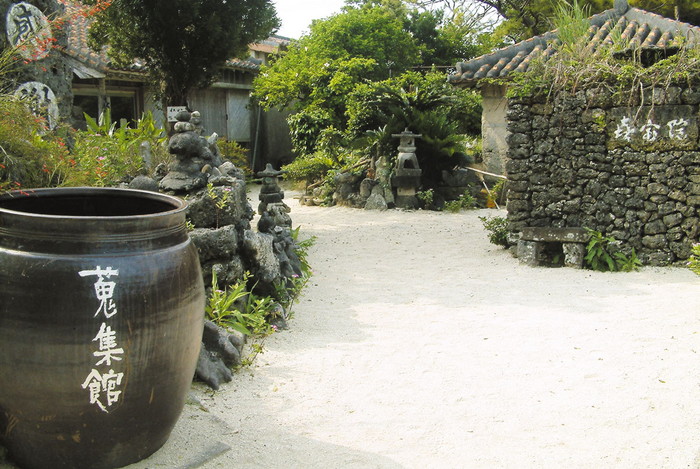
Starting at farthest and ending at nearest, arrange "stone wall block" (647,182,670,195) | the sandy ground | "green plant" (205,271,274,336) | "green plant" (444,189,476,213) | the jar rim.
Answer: "green plant" (444,189,476,213)
"stone wall block" (647,182,670,195)
"green plant" (205,271,274,336)
the sandy ground
the jar rim

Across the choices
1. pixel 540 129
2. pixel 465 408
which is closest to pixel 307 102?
pixel 540 129

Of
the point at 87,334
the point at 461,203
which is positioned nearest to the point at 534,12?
the point at 461,203

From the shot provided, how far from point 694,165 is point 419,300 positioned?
139 inches

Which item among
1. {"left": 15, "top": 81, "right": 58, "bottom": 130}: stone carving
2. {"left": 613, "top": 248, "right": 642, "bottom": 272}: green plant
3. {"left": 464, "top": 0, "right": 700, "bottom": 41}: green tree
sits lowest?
{"left": 613, "top": 248, "right": 642, "bottom": 272}: green plant

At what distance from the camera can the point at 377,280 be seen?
739 cm

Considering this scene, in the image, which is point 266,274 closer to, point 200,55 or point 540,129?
point 540,129

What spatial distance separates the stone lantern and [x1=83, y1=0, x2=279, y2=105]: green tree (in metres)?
3.22

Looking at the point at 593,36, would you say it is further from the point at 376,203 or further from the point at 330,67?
the point at 330,67

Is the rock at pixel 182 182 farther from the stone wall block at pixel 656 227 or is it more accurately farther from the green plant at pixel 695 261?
the green plant at pixel 695 261

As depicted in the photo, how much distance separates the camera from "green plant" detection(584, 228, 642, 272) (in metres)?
7.50

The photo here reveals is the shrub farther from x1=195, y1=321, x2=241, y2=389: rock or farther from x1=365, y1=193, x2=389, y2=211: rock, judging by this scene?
x1=365, y1=193, x2=389, y2=211: rock

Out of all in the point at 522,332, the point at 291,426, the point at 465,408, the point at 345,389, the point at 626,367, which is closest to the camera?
the point at 291,426

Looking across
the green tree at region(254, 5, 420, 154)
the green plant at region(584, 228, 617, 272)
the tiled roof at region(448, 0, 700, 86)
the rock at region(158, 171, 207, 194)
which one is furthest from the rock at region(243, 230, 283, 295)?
the green tree at region(254, 5, 420, 154)

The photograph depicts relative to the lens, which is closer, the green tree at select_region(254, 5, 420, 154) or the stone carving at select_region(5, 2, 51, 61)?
the stone carving at select_region(5, 2, 51, 61)
